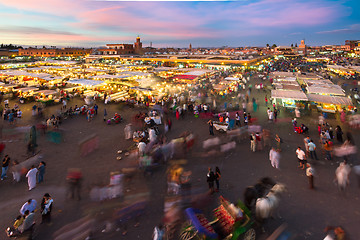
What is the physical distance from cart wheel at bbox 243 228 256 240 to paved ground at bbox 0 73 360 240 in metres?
0.37

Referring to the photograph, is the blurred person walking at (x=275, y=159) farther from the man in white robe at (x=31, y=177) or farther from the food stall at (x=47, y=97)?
the food stall at (x=47, y=97)

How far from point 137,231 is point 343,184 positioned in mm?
6236

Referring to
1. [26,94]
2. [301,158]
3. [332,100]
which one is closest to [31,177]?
[301,158]

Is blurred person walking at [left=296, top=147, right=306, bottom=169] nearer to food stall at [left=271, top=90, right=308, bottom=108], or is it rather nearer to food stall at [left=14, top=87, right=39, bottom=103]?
food stall at [left=271, top=90, right=308, bottom=108]

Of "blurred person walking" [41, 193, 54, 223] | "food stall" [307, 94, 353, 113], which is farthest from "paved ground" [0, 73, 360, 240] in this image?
"food stall" [307, 94, 353, 113]

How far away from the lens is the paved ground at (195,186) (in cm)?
447

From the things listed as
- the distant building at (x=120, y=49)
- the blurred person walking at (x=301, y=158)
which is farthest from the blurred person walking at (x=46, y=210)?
the distant building at (x=120, y=49)

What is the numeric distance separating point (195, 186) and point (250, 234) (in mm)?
2285

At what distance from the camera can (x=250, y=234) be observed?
392 cm

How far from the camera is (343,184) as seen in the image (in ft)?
17.8

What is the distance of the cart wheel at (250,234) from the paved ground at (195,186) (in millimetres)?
372

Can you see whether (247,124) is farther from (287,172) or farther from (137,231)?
(137,231)

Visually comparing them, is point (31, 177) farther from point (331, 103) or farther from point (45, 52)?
point (45, 52)

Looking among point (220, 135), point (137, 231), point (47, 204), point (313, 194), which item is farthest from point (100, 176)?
point (313, 194)
